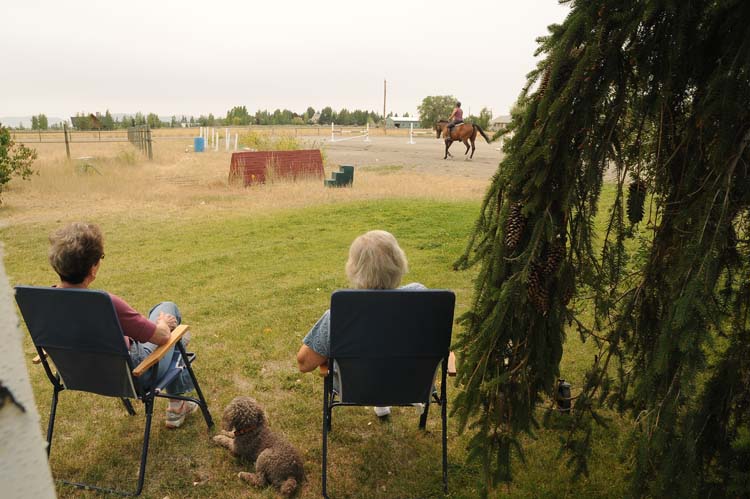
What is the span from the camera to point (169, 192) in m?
14.7

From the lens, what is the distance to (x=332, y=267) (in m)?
7.66

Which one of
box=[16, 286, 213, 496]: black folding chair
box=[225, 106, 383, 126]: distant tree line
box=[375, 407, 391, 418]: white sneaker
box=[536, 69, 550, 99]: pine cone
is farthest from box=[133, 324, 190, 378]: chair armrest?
box=[225, 106, 383, 126]: distant tree line

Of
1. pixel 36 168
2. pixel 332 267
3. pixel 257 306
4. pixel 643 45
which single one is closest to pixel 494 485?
pixel 643 45

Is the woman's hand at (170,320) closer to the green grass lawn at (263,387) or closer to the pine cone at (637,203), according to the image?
the green grass lawn at (263,387)

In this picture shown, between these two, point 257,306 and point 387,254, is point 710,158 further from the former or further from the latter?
point 257,306

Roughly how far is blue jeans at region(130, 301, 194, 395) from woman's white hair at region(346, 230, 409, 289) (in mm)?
1273

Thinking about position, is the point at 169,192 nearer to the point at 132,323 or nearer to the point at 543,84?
the point at 132,323

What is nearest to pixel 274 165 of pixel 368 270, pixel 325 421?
pixel 368 270

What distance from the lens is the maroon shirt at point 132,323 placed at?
286 cm

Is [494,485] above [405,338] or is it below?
below

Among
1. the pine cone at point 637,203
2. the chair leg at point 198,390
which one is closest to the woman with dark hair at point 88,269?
the chair leg at point 198,390

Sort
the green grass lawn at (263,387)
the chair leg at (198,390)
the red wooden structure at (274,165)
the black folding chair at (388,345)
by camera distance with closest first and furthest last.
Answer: the black folding chair at (388,345) < the green grass lawn at (263,387) < the chair leg at (198,390) < the red wooden structure at (274,165)

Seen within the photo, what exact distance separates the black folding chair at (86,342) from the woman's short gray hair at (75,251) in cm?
22

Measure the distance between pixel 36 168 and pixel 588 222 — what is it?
17.8m
